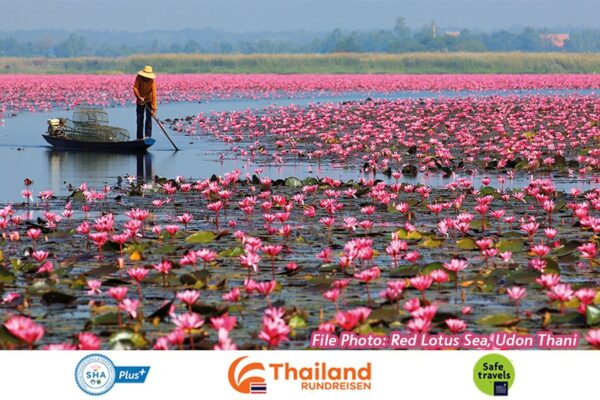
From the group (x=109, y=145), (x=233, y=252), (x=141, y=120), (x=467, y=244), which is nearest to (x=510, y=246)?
(x=467, y=244)

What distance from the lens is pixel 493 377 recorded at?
657cm

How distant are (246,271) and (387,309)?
2299 millimetres

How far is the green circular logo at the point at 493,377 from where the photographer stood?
655 cm

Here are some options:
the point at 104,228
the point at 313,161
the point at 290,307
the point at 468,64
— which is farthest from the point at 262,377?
the point at 468,64

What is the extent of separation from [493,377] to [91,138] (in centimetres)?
1990

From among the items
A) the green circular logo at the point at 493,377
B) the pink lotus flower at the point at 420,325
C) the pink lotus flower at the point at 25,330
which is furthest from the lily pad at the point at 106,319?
the green circular logo at the point at 493,377

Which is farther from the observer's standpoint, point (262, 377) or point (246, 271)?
point (246, 271)

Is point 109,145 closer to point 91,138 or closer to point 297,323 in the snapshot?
point 91,138

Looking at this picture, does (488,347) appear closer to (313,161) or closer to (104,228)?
(104,228)

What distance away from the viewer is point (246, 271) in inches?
401

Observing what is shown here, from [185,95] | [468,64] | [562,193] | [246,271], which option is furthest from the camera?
[468,64]

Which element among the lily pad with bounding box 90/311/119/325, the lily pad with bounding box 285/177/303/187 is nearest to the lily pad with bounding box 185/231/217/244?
the lily pad with bounding box 90/311/119/325

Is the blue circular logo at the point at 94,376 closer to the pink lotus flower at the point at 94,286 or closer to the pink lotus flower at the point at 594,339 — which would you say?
the pink lotus flower at the point at 94,286

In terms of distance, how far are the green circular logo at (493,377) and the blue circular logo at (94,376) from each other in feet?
6.68
